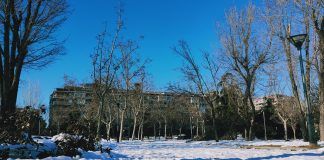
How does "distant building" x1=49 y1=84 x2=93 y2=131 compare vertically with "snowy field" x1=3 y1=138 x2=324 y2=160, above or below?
above

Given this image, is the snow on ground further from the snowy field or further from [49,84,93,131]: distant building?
[49,84,93,131]: distant building

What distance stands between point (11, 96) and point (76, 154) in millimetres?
7098

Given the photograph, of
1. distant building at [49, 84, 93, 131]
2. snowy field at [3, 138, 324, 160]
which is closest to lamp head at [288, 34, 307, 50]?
snowy field at [3, 138, 324, 160]

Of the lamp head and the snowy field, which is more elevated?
the lamp head

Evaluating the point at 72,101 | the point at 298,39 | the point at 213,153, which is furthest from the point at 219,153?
the point at 72,101

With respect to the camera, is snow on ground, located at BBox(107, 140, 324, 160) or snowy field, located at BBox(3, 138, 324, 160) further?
snow on ground, located at BBox(107, 140, 324, 160)

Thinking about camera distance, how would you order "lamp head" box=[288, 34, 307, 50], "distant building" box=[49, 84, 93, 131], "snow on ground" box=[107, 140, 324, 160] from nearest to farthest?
1. "snow on ground" box=[107, 140, 324, 160]
2. "lamp head" box=[288, 34, 307, 50]
3. "distant building" box=[49, 84, 93, 131]

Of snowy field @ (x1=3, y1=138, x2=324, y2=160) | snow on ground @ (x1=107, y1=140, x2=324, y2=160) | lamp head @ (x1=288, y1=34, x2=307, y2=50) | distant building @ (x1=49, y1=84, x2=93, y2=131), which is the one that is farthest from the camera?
distant building @ (x1=49, y1=84, x2=93, y2=131)

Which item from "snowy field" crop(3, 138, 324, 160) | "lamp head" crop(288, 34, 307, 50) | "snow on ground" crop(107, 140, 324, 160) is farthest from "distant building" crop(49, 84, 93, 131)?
"lamp head" crop(288, 34, 307, 50)

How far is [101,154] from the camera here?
10273 mm

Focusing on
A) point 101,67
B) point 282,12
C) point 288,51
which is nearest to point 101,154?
point 288,51

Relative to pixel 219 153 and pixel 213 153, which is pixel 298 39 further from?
pixel 213 153

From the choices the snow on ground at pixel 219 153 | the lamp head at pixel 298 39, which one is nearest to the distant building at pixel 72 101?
the snow on ground at pixel 219 153

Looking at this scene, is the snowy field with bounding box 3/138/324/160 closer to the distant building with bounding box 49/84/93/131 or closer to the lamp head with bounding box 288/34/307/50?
the lamp head with bounding box 288/34/307/50
